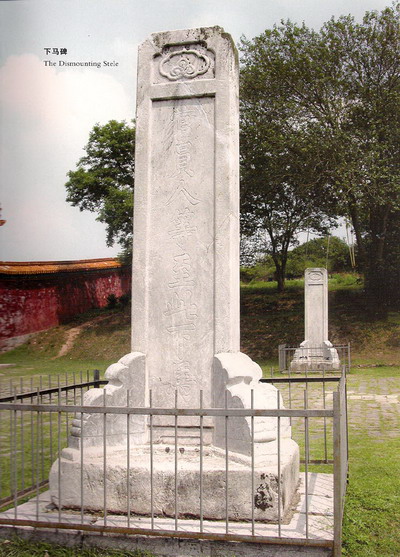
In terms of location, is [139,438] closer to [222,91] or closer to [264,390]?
[264,390]

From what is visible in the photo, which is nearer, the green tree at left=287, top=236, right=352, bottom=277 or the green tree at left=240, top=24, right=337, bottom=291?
the green tree at left=240, top=24, right=337, bottom=291

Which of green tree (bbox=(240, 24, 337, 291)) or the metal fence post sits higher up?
green tree (bbox=(240, 24, 337, 291))

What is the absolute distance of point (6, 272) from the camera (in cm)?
2178

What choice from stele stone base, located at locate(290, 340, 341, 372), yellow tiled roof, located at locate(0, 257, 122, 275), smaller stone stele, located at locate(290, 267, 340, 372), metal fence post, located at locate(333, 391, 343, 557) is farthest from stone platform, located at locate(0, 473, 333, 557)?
yellow tiled roof, located at locate(0, 257, 122, 275)

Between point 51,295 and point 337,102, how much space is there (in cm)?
1484

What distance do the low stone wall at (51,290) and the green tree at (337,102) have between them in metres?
10.2

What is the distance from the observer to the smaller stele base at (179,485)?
4.11 m

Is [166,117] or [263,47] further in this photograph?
[263,47]

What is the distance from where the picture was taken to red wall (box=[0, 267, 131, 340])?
2244 centimetres

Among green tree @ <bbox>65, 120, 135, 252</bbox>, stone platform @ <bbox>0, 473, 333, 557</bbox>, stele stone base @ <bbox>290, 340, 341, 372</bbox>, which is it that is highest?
green tree @ <bbox>65, 120, 135, 252</bbox>

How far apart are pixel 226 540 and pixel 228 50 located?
4.00 metres

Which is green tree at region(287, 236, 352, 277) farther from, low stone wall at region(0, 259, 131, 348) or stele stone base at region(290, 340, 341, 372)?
stele stone base at region(290, 340, 341, 372)

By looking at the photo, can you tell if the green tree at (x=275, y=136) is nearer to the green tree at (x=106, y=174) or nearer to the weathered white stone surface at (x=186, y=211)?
the green tree at (x=106, y=174)

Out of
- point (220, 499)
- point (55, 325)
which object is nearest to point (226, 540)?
point (220, 499)
